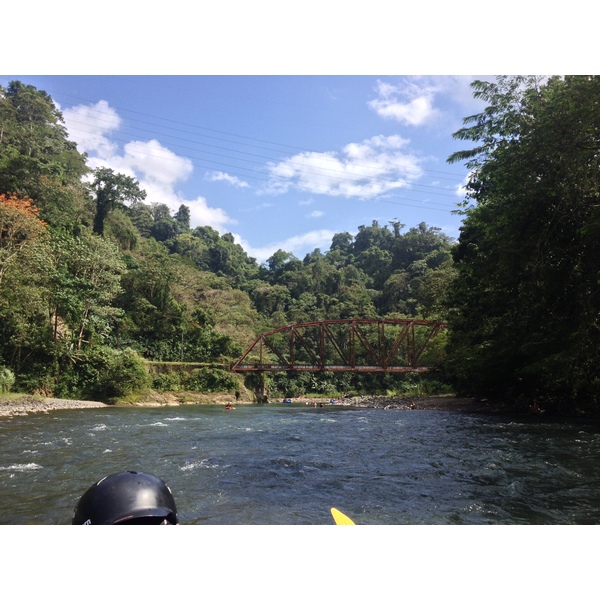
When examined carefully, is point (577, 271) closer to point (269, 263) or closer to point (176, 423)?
point (176, 423)

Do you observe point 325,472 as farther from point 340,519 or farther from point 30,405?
point 30,405

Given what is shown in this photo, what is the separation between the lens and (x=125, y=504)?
8.80 feet

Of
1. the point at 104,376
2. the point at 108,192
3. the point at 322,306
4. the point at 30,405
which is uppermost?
the point at 108,192

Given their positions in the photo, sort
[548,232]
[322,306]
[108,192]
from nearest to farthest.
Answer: [548,232] < [108,192] < [322,306]

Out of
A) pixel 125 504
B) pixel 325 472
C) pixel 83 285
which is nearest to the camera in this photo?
pixel 125 504

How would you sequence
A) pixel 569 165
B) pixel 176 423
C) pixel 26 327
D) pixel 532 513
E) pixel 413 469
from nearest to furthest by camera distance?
pixel 532 513 < pixel 413 469 < pixel 569 165 < pixel 176 423 < pixel 26 327

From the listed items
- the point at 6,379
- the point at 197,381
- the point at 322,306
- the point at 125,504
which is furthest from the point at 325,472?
the point at 322,306

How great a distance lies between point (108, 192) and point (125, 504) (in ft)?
122

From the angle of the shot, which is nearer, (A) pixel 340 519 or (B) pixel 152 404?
(A) pixel 340 519

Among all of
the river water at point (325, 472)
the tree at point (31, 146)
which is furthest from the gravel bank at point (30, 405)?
the tree at point (31, 146)

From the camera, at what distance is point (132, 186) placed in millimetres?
37000

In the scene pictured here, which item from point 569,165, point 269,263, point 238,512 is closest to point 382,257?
point 269,263

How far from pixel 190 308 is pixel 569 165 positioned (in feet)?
93.8

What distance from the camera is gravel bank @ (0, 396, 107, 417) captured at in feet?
45.1
